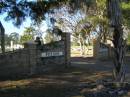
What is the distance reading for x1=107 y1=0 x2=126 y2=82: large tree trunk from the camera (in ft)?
45.7

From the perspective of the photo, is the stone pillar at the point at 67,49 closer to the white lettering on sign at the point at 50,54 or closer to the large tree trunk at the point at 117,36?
the white lettering on sign at the point at 50,54

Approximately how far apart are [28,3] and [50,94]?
15.4 feet

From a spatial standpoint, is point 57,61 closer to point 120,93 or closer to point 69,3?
point 69,3

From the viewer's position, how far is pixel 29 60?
1950 cm

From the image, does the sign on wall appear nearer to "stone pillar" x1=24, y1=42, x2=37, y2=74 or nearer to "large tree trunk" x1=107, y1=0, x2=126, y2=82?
"stone pillar" x1=24, y1=42, x2=37, y2=74

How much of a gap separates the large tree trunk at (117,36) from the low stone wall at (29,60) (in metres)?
6.29

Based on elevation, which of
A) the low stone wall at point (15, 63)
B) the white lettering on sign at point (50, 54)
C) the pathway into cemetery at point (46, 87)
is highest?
the white lettering on sign at point (50, 54)

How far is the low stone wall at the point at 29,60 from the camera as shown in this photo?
1853cm

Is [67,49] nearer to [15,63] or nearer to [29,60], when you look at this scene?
[29,60]

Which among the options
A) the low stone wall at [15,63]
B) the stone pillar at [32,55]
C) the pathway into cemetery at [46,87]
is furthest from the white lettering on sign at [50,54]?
the pathway into cemetery at [46,87]

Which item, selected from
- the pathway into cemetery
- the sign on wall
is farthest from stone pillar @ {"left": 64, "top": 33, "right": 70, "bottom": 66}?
the pathway into cemetery

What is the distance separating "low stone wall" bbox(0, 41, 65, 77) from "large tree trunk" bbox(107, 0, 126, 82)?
6293 millimetres

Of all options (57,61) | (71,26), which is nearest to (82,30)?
(71,26)

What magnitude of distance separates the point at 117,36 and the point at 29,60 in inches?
267
